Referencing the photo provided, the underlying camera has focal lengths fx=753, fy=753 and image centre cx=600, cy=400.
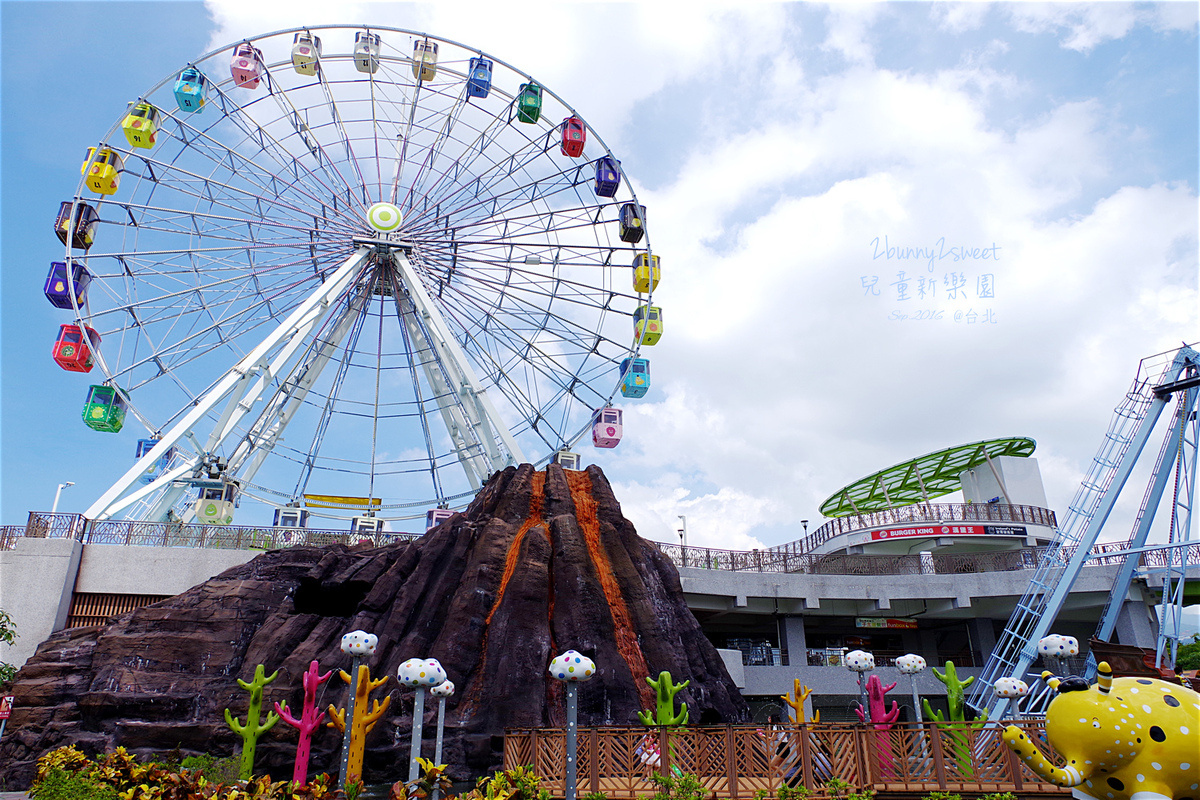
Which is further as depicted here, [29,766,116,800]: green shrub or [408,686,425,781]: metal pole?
[408,686,425,781]: metal pole

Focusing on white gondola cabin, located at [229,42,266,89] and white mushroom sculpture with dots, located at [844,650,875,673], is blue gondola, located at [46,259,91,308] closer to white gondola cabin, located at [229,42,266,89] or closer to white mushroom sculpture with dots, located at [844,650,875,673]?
white gondola cabin, located at [229,42,266,89]

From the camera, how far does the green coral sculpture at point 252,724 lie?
14320 mm

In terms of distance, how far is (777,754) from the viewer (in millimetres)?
12508

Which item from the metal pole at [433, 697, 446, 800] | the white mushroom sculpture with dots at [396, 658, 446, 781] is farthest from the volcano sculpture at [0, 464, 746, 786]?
the white mushroom sculpture with dots at [396, 658, 446, 781]

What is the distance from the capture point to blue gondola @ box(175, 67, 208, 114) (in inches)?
1059

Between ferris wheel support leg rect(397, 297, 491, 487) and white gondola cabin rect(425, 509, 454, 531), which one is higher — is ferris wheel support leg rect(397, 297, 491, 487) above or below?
above

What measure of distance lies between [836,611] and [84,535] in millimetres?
28047

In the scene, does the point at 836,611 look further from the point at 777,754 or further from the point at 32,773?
the point at 32,773

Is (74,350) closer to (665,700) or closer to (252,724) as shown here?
(252,724)

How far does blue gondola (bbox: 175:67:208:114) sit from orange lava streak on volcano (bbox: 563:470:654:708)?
1957 centimetres

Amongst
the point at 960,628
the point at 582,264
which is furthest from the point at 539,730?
the point at 960,628

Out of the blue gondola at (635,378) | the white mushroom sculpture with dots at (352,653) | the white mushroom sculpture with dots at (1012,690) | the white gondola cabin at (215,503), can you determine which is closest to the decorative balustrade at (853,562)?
the blue gondola at (635,378)

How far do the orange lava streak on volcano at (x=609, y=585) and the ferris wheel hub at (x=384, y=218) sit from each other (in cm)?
1403

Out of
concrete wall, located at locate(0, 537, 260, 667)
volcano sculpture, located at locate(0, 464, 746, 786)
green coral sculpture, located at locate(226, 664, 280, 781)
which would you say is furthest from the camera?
concrete wall, located at locate(0, 537, 260, 667)
